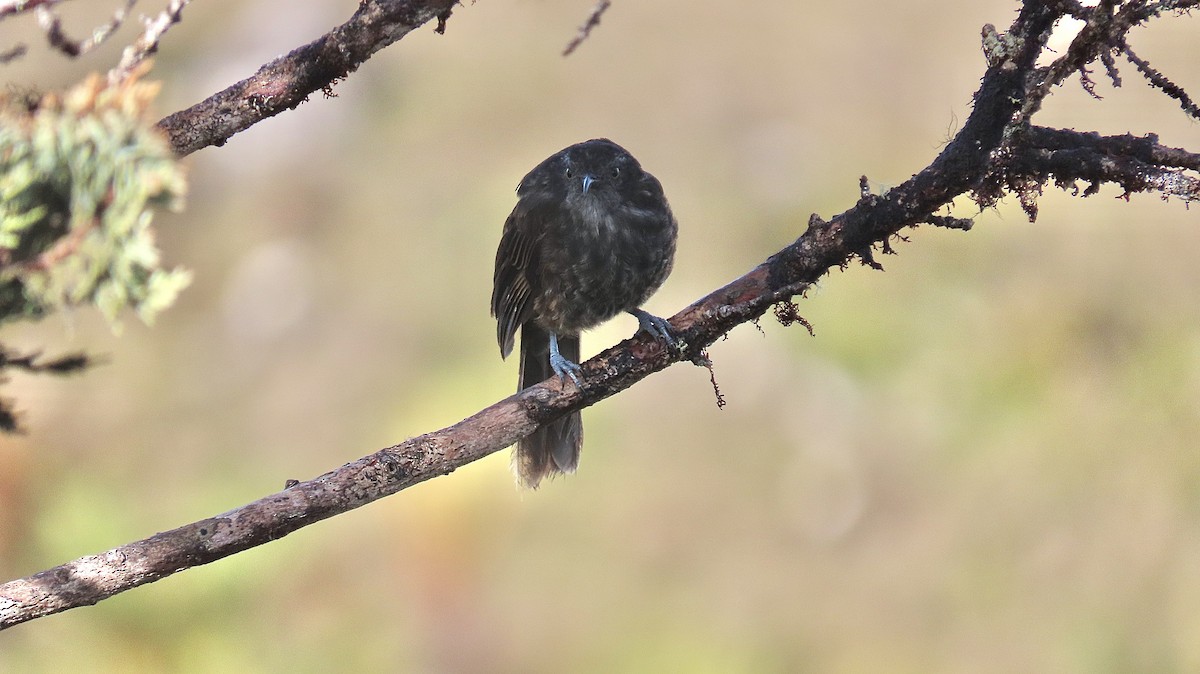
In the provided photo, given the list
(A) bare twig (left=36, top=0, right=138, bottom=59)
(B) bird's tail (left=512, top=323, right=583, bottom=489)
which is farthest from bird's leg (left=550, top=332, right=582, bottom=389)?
(A) bare twig (left=36, top=0, right=138, bottom=59)

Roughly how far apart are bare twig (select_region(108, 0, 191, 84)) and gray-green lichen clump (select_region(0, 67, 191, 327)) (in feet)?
0.34

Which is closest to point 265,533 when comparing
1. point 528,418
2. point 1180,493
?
point 528,418

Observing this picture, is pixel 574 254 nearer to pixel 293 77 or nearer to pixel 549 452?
pixel 549 452

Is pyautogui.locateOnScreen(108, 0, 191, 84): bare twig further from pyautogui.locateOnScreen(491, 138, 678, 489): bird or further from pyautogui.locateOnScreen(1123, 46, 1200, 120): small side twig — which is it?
pyautogui.locateOnScreen(491, 138, 678, 489): bird

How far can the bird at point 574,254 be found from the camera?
5176mm

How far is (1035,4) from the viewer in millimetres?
3068

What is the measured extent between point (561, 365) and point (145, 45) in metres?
2.70

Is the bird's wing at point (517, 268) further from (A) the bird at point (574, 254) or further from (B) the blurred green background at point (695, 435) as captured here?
(B) the blurred green background at point (695, 435)

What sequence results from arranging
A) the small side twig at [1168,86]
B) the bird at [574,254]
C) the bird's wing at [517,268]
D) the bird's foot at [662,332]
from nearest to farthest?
the small side twig at [1168,86] < the bird's foot at [662,332] < the bird at [574,254] < the bird's wing at [517,268]

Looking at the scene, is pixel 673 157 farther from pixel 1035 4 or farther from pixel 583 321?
pixel 1035 4

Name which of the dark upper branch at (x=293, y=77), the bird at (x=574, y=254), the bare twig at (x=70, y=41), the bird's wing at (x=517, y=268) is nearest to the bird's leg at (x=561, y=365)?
the bird at (x=574, y=254)

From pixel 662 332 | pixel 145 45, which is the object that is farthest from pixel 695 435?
pixel 145 45

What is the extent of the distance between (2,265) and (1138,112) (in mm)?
9373

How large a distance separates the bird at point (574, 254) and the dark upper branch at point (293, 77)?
6.77ft
